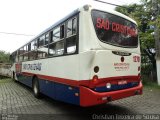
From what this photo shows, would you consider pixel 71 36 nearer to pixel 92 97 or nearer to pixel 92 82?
pixel 92 82

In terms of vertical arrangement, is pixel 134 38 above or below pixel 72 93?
above

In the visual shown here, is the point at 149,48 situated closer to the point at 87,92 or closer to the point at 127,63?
the point at 127,63

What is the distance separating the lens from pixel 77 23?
239 inches

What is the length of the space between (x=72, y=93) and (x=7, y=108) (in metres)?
3.05

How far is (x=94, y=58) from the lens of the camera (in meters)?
5.68

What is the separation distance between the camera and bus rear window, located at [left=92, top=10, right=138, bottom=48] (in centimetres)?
607

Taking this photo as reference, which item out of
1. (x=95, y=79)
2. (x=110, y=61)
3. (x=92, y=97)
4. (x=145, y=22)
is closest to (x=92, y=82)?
(x=95, y=79)

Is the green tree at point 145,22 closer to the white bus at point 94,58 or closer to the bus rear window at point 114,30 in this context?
the bus rear window at point 114,30

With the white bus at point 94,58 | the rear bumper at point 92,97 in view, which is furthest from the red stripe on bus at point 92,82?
the rear bumper at point 92,97

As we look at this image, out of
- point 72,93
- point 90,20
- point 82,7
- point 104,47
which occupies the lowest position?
point 72,93

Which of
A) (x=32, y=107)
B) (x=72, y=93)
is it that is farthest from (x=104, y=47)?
(x=32, y=107)

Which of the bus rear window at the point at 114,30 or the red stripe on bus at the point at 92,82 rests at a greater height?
the bus rear window at the point at 114,30

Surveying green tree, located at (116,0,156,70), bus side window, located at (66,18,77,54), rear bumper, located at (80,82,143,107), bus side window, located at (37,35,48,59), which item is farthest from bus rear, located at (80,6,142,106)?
green tree, located at (116,0,156,70)

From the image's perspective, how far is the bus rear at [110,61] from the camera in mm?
5660
